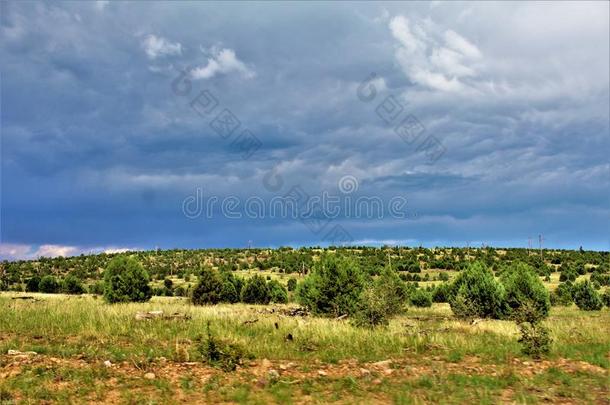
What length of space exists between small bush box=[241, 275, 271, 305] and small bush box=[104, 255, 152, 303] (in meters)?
11.1

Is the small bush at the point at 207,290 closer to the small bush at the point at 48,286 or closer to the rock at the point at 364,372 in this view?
the small bush at the point at 48,286

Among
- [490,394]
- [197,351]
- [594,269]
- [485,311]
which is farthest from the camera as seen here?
[594,269]

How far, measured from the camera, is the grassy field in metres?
8.37

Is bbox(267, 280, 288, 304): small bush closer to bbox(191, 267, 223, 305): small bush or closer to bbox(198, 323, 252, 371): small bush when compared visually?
bbox(191, 267, 223, 305): small bush

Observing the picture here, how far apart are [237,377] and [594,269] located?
3056 inches

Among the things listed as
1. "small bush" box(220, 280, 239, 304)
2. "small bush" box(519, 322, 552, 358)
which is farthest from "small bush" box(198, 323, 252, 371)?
"small bush" box(220, 280, 239, 304)

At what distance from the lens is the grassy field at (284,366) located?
8.37 m

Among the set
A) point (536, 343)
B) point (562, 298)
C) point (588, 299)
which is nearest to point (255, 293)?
point (562, 298)

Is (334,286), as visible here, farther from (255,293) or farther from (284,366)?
(255,293)

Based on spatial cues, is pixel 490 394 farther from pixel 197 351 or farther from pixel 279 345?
pixel 197 351

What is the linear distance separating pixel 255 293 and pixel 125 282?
13.8 meters

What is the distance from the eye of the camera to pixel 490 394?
339 inches

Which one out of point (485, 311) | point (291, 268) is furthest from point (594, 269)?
point (485, 311)

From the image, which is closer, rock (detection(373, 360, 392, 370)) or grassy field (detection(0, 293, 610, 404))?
grassy field (detection(0, 293, 610, 404))
